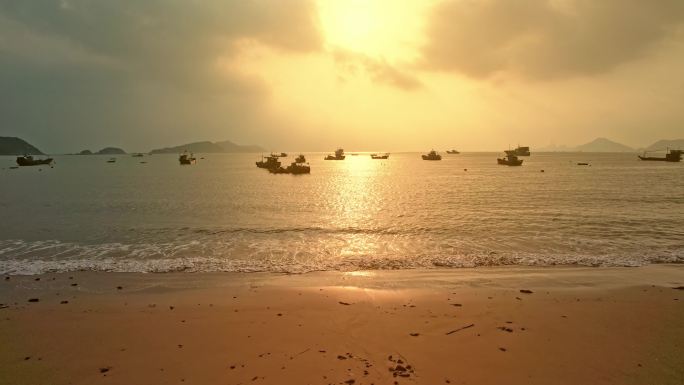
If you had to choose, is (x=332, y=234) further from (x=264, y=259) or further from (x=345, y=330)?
(x=345, y=330)

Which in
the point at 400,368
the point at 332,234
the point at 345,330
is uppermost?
the point at 400,368

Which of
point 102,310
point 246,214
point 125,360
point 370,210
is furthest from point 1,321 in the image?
point 370,210

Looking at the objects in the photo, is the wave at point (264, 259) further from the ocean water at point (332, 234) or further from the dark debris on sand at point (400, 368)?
the dark debris on sand at point (400, 368)

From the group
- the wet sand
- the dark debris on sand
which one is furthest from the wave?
the dark debris on sand

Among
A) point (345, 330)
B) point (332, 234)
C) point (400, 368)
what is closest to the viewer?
point (400, 368)

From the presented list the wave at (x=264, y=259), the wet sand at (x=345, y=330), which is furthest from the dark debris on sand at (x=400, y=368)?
the wave at (x=264, y=259)

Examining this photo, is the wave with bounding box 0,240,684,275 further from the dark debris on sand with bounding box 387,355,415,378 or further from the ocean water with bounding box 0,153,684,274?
the dark debris on sand with bounding box 387,355,415,378

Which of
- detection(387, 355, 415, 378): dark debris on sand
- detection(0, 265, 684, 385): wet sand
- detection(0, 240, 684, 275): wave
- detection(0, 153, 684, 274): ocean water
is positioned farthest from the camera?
detection(0, 153, 684, 274): ocean water

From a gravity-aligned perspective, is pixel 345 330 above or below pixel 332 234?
above

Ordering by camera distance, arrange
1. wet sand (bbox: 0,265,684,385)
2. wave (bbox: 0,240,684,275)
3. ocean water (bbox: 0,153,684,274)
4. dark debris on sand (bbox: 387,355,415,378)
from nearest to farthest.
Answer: dark debris on sand (bbox: 387,355,415,378) < wet sand (bbox: 0,265,684,385) < wave (bbox: 0,240,684,275) < ocean water (bbox: 0,153,684,274)

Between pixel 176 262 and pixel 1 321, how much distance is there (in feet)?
22.9

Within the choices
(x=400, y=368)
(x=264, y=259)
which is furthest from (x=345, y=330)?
(x=264, y=259)

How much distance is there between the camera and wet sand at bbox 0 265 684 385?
703 centimetres

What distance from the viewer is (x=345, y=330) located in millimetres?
8914
